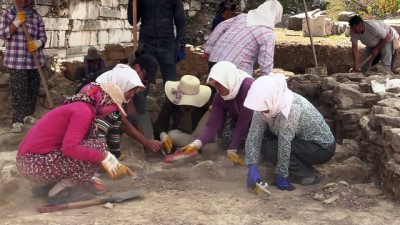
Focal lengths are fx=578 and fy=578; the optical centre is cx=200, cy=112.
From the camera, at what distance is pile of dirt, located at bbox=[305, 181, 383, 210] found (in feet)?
13.0

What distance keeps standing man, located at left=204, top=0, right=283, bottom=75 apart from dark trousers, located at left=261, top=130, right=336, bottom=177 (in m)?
1.00

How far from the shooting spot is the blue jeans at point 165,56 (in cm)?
618

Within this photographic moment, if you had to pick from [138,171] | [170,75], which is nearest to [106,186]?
[138,171]

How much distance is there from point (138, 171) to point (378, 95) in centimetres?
243

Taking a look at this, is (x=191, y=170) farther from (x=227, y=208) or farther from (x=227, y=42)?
(x=227, y=42)

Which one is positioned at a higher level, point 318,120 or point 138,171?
point 318,120

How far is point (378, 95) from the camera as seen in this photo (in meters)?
5.46

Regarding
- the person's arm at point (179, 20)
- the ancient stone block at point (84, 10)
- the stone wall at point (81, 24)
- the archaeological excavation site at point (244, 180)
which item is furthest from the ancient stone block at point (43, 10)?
the person's arm at point (179, 20)

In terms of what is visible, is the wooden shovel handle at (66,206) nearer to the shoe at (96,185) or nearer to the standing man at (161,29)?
the shoe at (96,185)

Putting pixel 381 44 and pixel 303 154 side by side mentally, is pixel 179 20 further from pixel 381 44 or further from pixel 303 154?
pixel 381 44

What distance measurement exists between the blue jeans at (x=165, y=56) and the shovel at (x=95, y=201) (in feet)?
7.92

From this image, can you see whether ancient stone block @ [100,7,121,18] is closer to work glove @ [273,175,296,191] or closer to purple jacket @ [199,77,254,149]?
purple jacket @ [199,77,254,149]

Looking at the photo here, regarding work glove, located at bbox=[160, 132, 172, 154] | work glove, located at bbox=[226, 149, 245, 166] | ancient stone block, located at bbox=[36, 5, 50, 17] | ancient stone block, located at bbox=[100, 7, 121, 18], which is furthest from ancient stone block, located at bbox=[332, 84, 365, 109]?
ancient stone block, located at bbox=[100, 7, 121, 18]

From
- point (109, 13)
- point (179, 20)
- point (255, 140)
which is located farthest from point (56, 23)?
point (255, 140)
